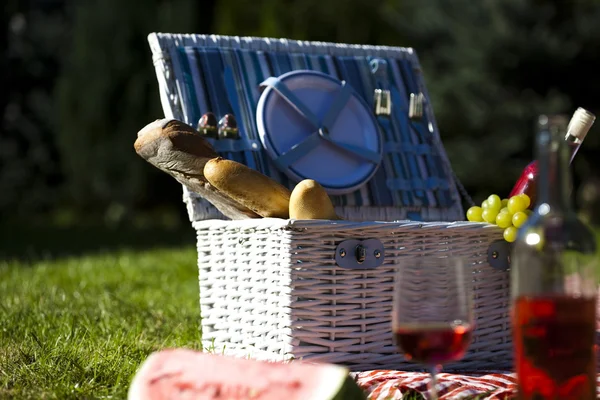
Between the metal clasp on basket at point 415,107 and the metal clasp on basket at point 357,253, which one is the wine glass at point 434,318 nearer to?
the metal clasp on basket at point 357,253

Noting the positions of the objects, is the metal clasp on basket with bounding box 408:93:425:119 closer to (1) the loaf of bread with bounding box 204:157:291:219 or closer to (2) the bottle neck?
(1) the loaf of bread with bounding box 204:157:291:219

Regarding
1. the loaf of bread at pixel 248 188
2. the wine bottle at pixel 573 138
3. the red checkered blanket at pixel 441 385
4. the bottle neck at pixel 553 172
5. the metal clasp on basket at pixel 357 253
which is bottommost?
the red checkered blanket at pixel 441 385

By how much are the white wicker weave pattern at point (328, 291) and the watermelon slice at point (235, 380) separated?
0.61 metres

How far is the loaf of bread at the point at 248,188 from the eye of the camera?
7.45 feet

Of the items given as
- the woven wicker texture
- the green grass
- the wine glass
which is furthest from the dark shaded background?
the wine glass

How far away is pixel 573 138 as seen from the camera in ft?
7.82

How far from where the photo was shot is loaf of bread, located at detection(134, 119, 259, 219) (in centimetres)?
236

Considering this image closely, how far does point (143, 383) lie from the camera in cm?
155

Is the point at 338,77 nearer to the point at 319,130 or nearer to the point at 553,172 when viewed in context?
the point at 319,130

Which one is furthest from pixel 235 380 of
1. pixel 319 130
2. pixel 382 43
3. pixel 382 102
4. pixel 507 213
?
pixel 382 43

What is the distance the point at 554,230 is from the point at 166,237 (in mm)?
6995

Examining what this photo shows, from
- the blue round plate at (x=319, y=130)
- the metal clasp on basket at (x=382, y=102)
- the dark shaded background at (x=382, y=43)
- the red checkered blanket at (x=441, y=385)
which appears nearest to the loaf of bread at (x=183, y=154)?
the blue round plate at (x=319, y=130)

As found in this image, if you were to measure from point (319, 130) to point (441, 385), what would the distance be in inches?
48.5

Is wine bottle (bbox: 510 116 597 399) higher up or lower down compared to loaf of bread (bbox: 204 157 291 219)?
lower down
